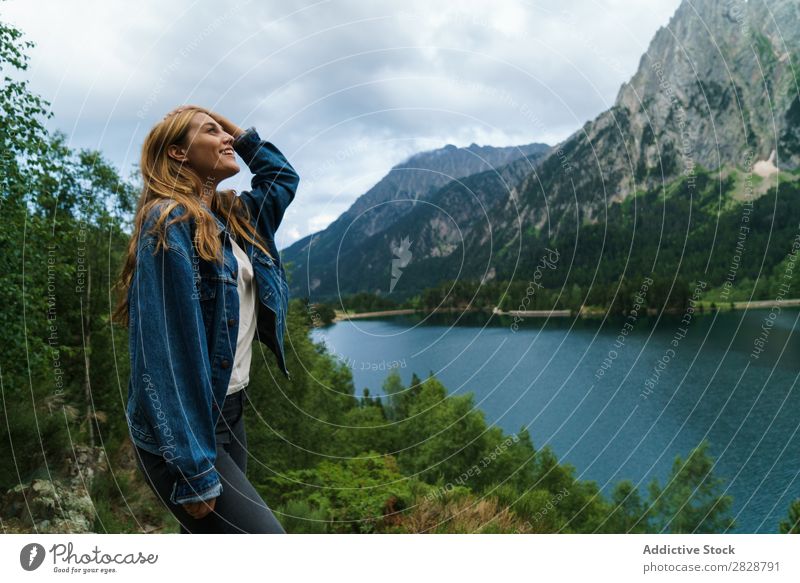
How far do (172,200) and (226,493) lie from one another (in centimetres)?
106

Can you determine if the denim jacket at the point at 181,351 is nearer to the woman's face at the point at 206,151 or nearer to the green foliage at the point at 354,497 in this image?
the woman's face at the point at 206,151

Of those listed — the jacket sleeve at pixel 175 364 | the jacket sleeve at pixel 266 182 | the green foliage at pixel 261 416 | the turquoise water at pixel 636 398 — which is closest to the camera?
the jacket sleeve at pixel 175 364

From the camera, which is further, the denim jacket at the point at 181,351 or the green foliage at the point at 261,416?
the green foliage at the point at 261,416

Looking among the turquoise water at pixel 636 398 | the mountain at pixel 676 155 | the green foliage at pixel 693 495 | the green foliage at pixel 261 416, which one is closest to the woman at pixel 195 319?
the green foliage at pixel 261 416

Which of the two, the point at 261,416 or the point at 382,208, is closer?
the point at 382,208

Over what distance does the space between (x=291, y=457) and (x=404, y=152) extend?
14520 mm

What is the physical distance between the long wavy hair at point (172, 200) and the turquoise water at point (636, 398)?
69.0ft

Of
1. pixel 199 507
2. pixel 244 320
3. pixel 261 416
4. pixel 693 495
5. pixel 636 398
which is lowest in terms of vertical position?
pixel 693 495

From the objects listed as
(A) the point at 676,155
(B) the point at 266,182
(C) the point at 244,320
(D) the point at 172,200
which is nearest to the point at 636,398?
(B) the point at 266,182

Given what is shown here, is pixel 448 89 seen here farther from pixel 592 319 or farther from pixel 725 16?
pixel 725 16

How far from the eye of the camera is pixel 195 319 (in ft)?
6.93

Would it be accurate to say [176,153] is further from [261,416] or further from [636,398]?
[636,398]

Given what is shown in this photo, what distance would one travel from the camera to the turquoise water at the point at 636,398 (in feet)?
97.6

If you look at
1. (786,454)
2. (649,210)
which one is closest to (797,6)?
(649,210)
